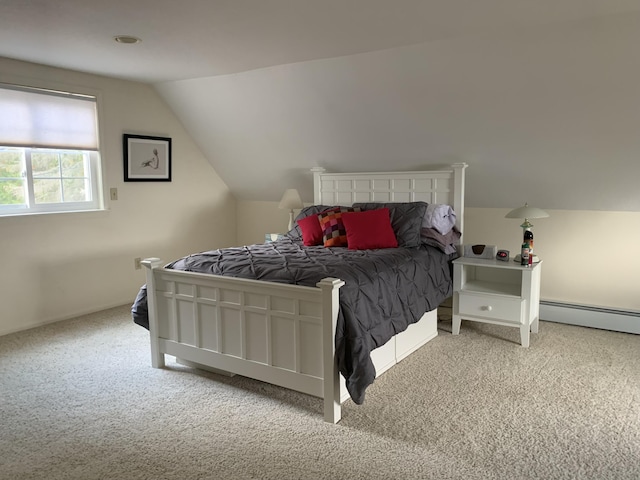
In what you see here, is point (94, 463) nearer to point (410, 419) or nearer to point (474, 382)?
point (410, 419)

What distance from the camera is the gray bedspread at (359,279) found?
97.1 inches

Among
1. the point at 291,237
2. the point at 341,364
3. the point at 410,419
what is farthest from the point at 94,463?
the point at 291,237

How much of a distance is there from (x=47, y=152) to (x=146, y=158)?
90 cm

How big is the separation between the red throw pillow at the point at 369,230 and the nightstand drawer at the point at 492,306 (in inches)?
26.8

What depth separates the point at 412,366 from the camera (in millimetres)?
3162

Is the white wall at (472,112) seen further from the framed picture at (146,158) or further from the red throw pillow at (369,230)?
the red throw pillow at (369,230)

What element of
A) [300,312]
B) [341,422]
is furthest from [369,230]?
[341,422]

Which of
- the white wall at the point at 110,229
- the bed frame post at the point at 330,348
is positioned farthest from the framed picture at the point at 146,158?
the bed frame post at the point at 330,348

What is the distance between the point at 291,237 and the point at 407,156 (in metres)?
1.22

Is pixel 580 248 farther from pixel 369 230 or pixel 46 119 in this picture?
pixel 46 119

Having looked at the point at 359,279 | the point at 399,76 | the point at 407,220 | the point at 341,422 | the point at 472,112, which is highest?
the point at 399,76

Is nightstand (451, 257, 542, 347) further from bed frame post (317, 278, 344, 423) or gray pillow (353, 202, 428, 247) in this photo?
bed frame post (317, 278, 344, 423)

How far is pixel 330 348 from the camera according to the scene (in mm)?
2459

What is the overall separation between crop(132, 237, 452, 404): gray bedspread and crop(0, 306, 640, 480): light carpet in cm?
31
